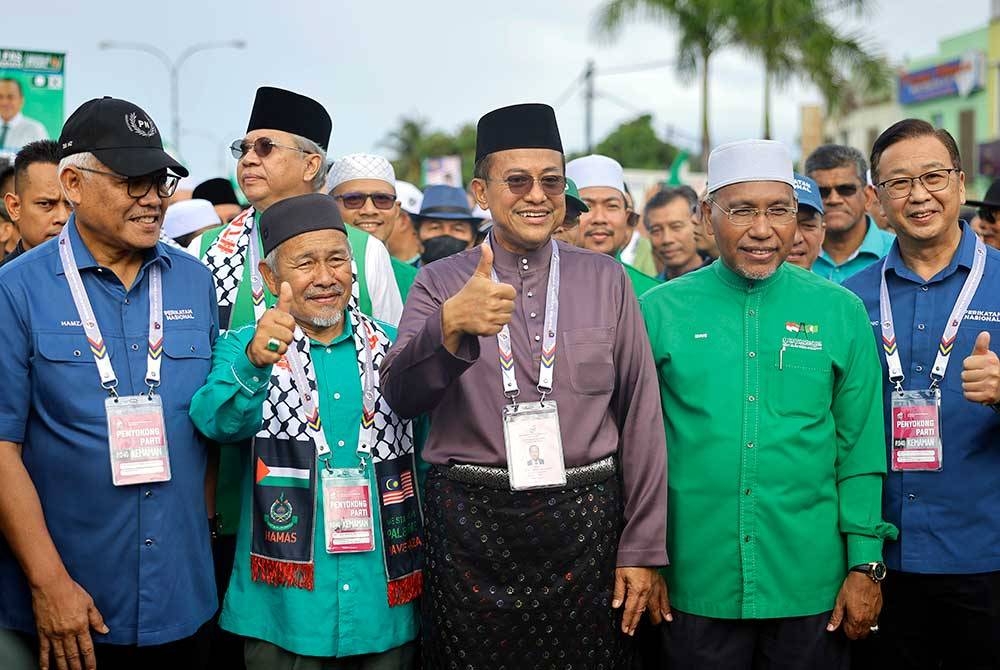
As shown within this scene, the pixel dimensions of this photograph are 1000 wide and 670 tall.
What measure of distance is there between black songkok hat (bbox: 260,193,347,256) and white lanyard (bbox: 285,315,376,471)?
35cm

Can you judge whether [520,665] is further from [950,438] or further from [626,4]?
[626,4]

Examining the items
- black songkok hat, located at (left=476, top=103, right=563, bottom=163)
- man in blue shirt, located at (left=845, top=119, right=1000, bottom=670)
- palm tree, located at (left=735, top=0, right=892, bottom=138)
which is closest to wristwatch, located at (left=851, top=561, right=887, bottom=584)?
man in blue shirt, located at (left=845, top=119, right=1000, bottom=670)

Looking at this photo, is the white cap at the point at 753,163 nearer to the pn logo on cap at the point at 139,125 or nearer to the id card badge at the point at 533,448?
the id card badge at the point at 533,448

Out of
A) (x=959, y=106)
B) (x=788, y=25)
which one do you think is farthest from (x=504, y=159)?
(x=959, y=106)

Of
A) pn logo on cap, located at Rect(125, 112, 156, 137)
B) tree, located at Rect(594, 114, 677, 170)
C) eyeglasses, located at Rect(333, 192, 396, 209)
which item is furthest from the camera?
tree, located at Rect(594, 114, 677, 170)

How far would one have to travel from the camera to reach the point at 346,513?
355cm

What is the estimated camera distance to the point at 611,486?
3611mm

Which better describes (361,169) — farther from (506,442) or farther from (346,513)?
(506,442)

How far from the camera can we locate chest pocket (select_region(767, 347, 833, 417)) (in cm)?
369

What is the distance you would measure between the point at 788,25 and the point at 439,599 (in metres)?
21.3

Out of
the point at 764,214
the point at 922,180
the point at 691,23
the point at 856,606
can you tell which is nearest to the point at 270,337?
the point at 764,214

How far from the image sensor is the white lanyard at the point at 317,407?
3611 millimetres

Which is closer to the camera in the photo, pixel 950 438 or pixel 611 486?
pixel 611 486

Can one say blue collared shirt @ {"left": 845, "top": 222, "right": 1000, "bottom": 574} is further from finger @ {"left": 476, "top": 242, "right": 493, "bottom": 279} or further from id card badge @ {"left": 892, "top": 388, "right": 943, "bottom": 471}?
finger @ {"left": 476, "top": 242, "right": 493, "bottom": 279}
